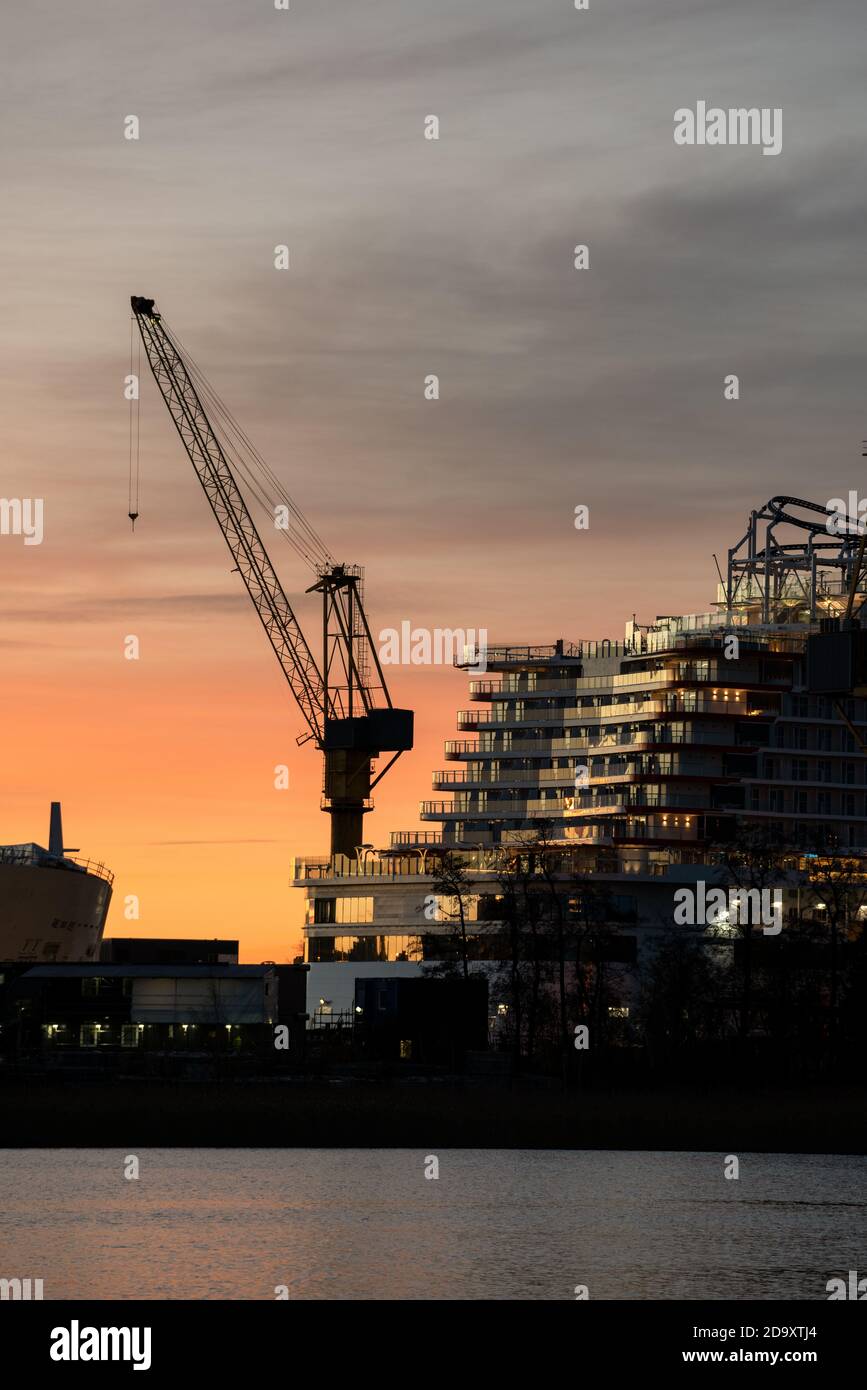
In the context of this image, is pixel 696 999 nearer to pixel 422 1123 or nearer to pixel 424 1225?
pixel 422 1123

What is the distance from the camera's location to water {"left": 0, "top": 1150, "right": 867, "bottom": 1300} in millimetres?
60312

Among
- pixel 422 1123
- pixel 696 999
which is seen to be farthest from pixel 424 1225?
pixel 696 999

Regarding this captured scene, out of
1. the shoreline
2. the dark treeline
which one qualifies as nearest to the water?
the shoreline

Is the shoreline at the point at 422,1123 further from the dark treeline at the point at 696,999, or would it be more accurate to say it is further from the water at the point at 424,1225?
the dark treeline at the point at 696,999

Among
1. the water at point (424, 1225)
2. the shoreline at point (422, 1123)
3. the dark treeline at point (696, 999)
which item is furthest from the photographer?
the dark treeline at point (696, 999)

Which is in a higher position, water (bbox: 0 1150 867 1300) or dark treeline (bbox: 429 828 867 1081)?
dark treeline (bbox: 429 828 867 1081)

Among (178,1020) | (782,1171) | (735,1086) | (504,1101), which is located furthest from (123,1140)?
(178,1020)

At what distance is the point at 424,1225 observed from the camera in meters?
72.4

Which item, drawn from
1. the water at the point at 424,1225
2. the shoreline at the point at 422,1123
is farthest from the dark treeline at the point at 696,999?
the water at the point at 424,1225

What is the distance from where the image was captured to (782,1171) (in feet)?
304

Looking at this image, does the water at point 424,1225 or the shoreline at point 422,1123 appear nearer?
the water at point 424,1225

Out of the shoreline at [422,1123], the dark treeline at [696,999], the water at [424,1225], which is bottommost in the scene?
the water at [424,1225]

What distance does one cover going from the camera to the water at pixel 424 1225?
198 feet

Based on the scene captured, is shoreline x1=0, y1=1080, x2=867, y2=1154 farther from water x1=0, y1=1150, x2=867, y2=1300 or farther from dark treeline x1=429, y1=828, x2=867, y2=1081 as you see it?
dark treeline x1=429, y1=828, x2=867, y2=1081
